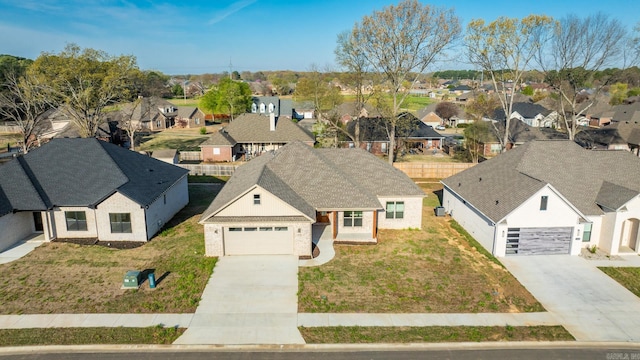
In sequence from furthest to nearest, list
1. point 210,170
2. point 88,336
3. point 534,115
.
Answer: point 534,115, point 210,170, point 88,336

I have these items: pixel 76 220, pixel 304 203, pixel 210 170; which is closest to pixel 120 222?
pixel 76 220

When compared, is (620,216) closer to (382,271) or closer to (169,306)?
(382,271)

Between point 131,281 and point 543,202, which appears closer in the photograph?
point 131,281

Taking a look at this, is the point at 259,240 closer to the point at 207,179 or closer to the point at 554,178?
the point at 554,178

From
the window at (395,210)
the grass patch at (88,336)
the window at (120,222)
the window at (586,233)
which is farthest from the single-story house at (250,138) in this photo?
the grass patch at (88,336)

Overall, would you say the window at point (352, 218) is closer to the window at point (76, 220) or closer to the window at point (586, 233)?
the window at point (586, 233)
